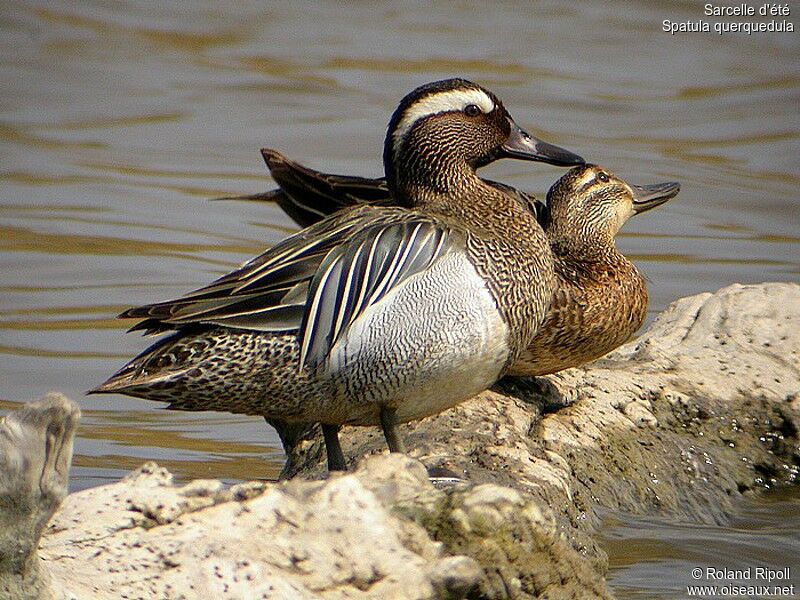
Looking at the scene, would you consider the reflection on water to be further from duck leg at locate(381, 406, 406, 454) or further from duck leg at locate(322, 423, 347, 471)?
duck leg at locate(322, 423, 347, 471)

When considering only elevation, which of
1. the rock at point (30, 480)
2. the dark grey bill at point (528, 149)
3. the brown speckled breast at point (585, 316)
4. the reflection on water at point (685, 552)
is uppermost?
the dark grey bill at point (528, 149)

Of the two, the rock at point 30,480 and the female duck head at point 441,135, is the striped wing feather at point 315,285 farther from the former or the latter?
the rock at point 30,480

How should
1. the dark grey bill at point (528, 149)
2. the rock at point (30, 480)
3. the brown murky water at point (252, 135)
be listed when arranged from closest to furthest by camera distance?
1. the rock at point (30, 480)
2. the dark grey bill at point (528, 149)
3. the brown murky water at point (252, 135)

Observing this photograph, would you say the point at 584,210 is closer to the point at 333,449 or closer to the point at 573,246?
the point at 573,246

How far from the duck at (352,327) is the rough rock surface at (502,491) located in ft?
0.96

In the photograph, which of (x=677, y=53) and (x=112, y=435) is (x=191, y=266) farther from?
(x=677, y=53)

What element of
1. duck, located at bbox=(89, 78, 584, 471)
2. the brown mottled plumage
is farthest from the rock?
the brown mottled plumage

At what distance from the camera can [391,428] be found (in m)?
4.57

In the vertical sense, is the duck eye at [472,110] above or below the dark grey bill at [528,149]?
above

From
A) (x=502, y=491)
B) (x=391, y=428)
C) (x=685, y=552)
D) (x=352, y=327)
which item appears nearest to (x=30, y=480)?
(x=502, y=491)

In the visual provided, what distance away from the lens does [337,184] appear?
554 centimetres

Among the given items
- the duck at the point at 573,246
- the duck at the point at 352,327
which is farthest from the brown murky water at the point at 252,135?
the duck at the point at 352,327

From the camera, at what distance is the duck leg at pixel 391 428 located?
4551 millimetres

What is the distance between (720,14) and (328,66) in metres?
3.93
